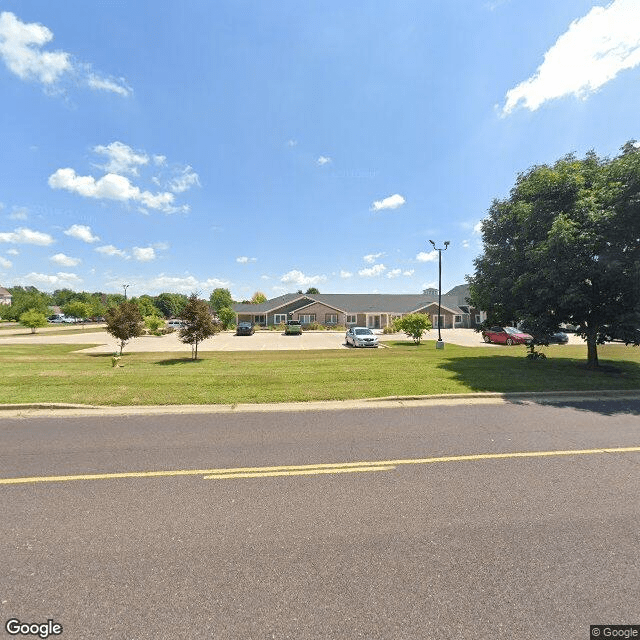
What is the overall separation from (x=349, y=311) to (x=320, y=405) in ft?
147

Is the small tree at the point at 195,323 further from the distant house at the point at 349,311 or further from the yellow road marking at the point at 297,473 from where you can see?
the distant house at the point at 349,311

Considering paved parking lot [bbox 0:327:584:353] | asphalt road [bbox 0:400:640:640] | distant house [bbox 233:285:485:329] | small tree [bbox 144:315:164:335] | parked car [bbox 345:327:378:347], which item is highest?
distant house [bbox 233:285:485:329]

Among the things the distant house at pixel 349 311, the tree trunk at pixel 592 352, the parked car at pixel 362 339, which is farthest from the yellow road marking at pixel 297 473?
the distant house at pixel 349 311

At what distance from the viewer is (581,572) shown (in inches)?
114

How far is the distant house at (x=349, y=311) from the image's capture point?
51031mm

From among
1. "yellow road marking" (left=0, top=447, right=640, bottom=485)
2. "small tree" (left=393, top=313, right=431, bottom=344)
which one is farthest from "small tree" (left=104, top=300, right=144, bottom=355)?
"small tree" (left=393, top=313, right=431, bottom=344)

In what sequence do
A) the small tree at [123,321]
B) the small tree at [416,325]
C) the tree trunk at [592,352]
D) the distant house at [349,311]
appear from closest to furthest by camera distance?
1. the tree trunk at [592,352]
2. the small tree at [123,321]
3. the small tree at [416,325]
4. the distant house at [349,311]

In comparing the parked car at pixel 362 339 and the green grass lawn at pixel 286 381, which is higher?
the parked car at pixel 362 339

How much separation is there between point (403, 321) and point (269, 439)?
21.9m

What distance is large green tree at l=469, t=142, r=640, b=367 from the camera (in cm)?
1031

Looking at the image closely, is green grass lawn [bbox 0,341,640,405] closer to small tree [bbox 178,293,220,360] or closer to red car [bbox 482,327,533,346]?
small tree [bbox 178,293,220,360]

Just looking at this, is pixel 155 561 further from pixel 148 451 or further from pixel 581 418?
pixel 581 418

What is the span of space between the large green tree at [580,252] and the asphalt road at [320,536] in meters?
6.57

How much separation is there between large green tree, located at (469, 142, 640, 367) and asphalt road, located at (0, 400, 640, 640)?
6.57 metres
